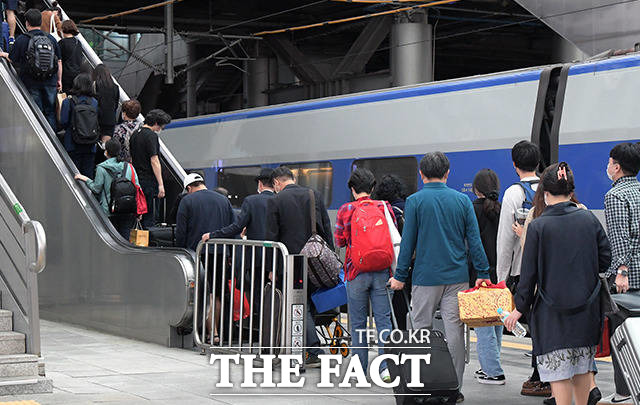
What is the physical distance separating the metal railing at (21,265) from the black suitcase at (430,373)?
2443mm

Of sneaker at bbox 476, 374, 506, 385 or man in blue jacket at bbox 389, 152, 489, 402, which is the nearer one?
man in blue jacket at bbox 389, 152, 489, 402

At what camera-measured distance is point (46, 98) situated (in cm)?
1127

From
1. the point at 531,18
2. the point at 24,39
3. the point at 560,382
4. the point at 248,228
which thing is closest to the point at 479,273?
the point at 560,382

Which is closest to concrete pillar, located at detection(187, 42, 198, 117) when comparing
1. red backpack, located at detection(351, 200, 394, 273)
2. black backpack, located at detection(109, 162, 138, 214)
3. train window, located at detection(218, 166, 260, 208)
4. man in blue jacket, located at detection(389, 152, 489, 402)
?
train window, located at detection(218, 166, 260, 208)

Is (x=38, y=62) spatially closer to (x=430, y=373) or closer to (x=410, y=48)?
(x=430, y=373)

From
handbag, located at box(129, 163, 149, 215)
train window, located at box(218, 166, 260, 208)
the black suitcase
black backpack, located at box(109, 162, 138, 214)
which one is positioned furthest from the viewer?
train window, located at box(218, 166, 260, 208)

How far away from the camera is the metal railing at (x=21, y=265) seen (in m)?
6.77

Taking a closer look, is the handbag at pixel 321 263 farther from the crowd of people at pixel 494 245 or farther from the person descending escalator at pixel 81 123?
the person descending escalator at pixel 81 123

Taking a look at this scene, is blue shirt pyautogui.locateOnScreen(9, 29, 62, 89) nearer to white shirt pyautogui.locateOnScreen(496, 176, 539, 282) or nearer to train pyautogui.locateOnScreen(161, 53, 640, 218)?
train pyautogui.locateOnScreen(161, 53, 640, 218)

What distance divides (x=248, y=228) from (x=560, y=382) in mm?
3943

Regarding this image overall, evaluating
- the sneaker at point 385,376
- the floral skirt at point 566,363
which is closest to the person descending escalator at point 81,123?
the sneaker at point 385,376

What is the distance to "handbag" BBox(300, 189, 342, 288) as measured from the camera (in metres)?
7.87

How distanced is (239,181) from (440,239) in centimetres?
1077

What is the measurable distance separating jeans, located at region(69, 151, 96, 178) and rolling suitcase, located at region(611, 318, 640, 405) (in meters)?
7.18
